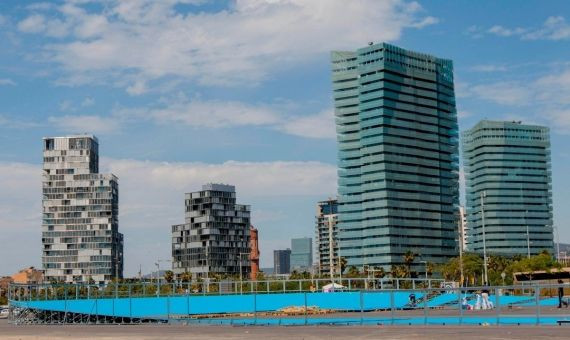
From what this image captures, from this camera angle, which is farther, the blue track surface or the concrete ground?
the blue track surface

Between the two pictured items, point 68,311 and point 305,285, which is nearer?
point 68,311

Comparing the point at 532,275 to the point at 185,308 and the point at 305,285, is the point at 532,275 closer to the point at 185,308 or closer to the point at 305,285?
the point at 305,285

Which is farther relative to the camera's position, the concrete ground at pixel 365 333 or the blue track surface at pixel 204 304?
the blue track surface at pixel 204 304

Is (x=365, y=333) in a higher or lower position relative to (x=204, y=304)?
higher

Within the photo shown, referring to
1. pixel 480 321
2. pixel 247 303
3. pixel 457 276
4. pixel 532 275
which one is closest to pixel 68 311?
pixel 247 303

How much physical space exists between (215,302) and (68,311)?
10278 mm

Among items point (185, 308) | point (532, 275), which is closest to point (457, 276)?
point (532, 275)

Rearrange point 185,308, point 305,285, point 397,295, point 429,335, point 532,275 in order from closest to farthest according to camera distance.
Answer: point 429,335 → point 185,308 → point 397,295 → point 305,285 → point 532,275

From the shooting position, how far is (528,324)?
3947cm

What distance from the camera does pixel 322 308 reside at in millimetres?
60062

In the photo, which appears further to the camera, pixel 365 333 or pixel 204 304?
pixel 204 304

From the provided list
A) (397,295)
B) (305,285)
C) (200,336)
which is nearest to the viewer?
(200,336)

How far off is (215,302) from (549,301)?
1033 inches

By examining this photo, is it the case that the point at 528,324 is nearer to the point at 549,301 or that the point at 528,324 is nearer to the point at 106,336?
the point at 106,336
